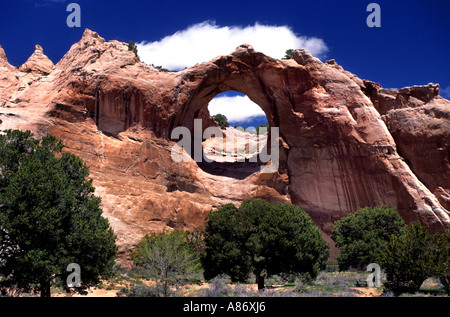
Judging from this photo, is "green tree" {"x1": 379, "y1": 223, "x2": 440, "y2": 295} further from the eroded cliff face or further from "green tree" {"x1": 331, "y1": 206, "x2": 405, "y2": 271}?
the eroded cliff face

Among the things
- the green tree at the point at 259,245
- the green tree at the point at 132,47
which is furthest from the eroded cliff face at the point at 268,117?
A: the green tree at the point at 259,245

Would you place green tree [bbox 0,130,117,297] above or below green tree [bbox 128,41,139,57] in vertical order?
below

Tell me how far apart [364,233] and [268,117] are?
13601mm

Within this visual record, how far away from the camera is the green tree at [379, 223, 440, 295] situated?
1970cm

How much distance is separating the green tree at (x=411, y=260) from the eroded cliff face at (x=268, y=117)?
36.4 feet

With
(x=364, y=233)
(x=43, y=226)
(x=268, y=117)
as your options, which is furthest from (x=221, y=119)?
(x=43, y=226)

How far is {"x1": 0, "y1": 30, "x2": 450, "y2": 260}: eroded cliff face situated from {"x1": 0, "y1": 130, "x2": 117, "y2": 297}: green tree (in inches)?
359

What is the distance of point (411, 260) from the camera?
20.1 metres

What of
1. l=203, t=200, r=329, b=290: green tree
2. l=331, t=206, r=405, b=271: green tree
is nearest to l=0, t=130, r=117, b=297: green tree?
l=203, t=200, r=329, b=290: green tree

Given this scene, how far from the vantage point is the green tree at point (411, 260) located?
19.7 metres

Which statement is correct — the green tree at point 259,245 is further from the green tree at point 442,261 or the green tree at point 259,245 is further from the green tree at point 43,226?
the green tree at point 43,226

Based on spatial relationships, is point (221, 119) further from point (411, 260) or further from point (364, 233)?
point (411, 260)

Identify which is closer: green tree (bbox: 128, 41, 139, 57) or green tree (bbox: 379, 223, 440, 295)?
green tree (bbox: 379, 223, 440, 295)

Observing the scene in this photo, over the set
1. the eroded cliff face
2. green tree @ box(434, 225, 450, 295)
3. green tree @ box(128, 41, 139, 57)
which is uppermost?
green tree @ box(128, 41, 139, 57)
